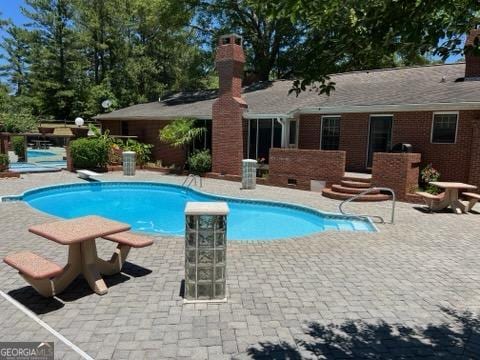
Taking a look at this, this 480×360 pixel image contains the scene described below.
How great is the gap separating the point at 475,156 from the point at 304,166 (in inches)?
252

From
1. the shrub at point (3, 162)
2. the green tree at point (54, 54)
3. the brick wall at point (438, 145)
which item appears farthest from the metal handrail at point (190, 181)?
the green tree at point (54, 54)

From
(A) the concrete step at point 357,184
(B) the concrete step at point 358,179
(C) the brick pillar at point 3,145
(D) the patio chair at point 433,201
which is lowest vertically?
(D) the patio chair at point 433,201

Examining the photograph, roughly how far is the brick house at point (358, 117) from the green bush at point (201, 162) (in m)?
0.55

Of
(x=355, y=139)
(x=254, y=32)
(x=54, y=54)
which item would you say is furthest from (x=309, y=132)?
(x=54, y=54)

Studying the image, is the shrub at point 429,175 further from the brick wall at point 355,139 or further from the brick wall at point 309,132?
the brick wall at point 309,132

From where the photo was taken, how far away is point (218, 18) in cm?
3278

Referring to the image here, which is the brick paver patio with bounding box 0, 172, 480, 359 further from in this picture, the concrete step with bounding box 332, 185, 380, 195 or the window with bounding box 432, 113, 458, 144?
the window with bounding box 432, 113, 458, 144

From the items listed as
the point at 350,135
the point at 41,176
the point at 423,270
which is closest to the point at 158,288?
the point at 423,270

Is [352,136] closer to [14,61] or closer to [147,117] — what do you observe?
[147,117]

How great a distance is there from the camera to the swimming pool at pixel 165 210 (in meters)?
11.2

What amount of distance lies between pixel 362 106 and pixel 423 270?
10.2m

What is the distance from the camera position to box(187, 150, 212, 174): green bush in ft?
67.5

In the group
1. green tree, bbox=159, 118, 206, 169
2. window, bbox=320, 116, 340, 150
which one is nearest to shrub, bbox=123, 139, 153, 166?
green tree, bbox=159, 118, 206, 169

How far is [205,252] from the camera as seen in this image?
5105 mm
